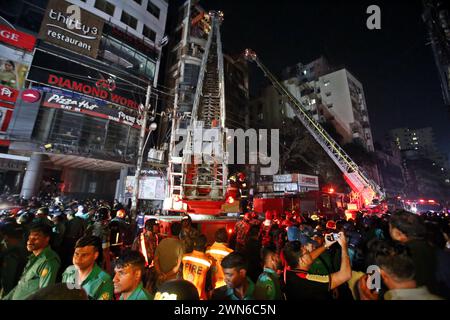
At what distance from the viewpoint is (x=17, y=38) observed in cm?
1972

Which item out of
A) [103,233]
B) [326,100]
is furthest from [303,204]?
[326,100]

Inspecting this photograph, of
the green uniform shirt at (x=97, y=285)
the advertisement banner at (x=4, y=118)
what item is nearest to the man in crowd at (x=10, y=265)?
the green uniform shirt at (x=97, y=285)

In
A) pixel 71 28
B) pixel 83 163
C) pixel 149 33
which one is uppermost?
pixel 149 33

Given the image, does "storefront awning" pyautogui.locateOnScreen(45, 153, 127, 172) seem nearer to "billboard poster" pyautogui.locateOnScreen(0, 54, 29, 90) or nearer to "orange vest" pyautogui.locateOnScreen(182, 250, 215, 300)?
"billboard poster" pyautogui.locateOnScreen(0, 54, 29, 90)

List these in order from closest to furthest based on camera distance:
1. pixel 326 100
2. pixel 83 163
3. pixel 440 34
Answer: pixel 440 34
pixel 83 163
pixel 326 100

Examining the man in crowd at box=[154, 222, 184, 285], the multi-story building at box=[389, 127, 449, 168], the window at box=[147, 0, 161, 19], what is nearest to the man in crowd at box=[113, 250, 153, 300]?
the man in crowd at box=[154, 222, 184, 285]

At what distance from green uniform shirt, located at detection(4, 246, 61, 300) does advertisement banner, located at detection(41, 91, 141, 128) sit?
22514 mm

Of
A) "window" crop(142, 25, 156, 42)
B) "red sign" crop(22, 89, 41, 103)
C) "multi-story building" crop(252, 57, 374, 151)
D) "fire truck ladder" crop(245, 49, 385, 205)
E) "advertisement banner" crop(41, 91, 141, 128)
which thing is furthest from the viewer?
"multi-story building" crop(252, 57, 374, 151)

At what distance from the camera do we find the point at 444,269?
261 centimetres

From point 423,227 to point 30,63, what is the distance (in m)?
29.4

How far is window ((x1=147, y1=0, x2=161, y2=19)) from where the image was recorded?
30.8 metres

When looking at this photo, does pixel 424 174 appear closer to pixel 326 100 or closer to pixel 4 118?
pixel 326 100

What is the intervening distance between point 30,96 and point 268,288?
84.9ft
